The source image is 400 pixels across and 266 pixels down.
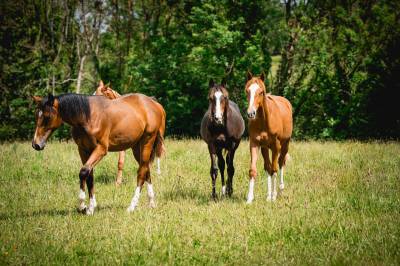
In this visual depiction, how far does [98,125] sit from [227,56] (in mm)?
18179

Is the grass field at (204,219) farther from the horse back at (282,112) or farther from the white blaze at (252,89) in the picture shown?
the white blaze at (252,89)

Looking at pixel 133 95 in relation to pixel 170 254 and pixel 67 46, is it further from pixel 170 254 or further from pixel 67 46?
pixel 67 46

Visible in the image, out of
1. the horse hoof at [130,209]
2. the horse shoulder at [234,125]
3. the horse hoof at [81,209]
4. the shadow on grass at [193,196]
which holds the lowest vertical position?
the shadow on grass at [193,196]

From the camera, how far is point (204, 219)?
7672 millimetres

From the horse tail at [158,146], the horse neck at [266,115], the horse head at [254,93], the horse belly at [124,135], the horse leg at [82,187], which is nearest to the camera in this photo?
the horse leg at [82,187]

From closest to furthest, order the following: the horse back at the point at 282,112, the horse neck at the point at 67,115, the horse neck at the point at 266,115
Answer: the horse neck at the point at 67,115 → the horse neck at the point at 266,115 → the horse back at the point at 282,112

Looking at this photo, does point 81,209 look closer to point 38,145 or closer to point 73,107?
point 38,145

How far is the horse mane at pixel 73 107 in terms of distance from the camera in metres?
7.72

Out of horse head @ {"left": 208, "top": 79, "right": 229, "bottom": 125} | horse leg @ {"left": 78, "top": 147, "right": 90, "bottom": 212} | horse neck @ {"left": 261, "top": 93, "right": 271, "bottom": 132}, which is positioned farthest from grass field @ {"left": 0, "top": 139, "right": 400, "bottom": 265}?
horse head @ {"left": 208, "top": 79, "right": 229, "bottom": 125}

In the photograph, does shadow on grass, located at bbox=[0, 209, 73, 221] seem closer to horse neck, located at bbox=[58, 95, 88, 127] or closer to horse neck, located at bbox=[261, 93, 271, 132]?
horse neck, located at bbox=[58, 95, 88, 127]

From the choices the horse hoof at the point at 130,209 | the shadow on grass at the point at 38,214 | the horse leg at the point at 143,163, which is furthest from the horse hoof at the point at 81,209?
the horse leg at the point at 143,163

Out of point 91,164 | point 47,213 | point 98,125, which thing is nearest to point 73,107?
point 98,125

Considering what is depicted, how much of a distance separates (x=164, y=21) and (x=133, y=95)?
72.5ft

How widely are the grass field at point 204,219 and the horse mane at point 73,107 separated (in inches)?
68.6
